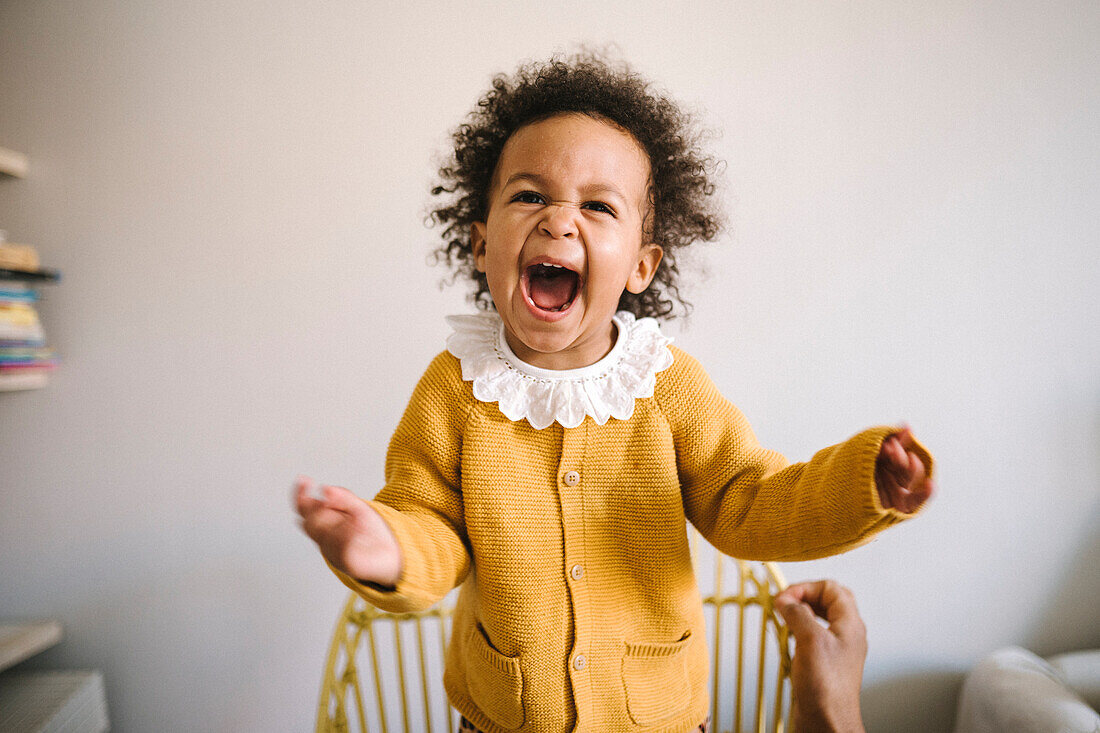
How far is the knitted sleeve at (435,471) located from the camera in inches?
27.0

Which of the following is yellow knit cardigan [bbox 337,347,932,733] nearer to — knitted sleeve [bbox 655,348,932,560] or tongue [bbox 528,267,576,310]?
→ knitted sleeve [bbox 655,348,932,560]

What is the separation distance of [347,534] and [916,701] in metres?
1.48

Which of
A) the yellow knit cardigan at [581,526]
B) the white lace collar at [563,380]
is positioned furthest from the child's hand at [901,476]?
the white lace collar at [563,380]

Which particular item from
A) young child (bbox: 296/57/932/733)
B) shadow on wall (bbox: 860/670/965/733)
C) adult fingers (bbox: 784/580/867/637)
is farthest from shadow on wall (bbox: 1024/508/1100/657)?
young child (bbox: 296/57/932/733)

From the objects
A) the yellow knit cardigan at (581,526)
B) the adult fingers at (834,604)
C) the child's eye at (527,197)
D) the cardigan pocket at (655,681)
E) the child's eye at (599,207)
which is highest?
the child's eye at (527,197)

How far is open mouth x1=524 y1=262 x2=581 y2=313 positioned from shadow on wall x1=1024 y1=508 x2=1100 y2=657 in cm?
140

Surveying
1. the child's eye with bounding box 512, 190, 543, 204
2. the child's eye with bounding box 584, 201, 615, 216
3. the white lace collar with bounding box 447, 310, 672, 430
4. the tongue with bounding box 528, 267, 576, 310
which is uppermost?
the child's eye with bounding box 512, 190, 543, 204

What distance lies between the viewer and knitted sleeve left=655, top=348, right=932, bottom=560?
22.3 inches

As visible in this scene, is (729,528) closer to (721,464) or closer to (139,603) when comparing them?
(721,464)

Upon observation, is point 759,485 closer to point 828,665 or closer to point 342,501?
point 828,665

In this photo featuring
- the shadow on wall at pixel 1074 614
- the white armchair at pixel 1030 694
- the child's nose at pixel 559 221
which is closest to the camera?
the child's nose at pixel 559 221

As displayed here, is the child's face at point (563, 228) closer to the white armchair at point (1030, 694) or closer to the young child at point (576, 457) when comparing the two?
the young child at point (576, 457)

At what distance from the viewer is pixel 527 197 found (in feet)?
2.27

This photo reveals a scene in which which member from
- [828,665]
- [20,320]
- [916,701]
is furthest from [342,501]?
[916,701]
